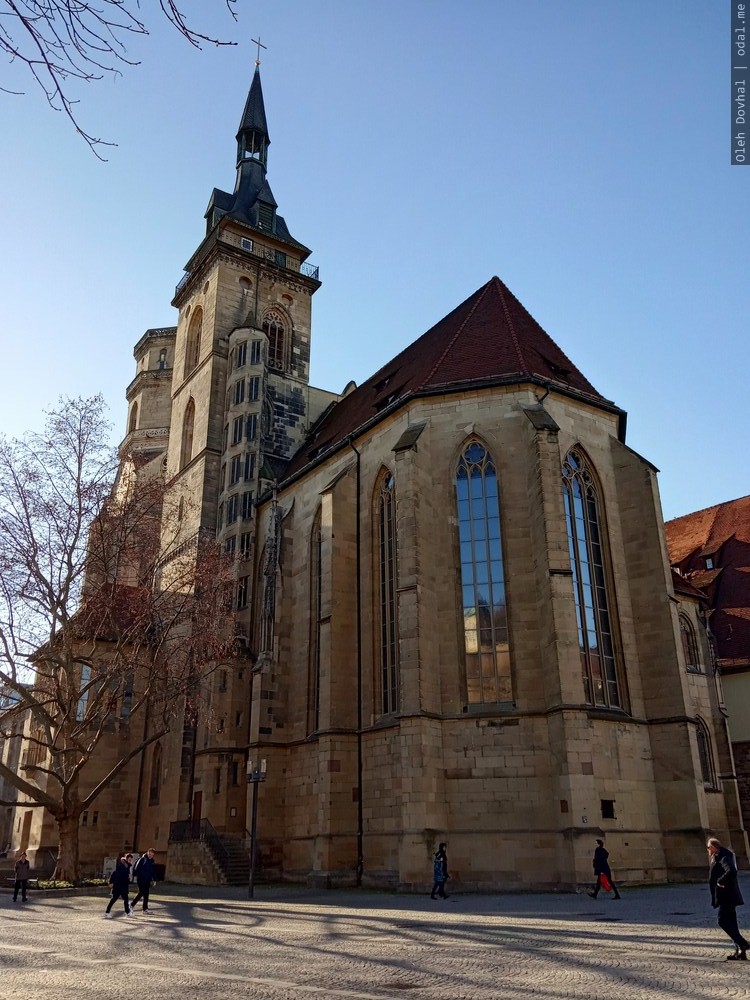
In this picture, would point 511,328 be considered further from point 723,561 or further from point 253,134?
point 253,134

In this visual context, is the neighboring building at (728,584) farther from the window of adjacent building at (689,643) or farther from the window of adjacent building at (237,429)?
the window of adjacent building at (237,429)

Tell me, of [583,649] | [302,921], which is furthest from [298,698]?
[302,921]

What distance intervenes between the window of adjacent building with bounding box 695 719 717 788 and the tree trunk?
1843 centimetres

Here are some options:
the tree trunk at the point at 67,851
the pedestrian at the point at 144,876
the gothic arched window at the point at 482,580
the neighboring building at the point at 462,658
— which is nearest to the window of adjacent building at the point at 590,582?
the neighboring building at the point at 462,658

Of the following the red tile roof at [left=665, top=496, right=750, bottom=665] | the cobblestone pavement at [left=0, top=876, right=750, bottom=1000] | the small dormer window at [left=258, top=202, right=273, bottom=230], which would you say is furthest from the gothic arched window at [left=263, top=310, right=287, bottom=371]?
the cobblestone pavement at [left=0, top=876, right=750, bottom=1000]

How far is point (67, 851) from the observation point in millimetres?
19953

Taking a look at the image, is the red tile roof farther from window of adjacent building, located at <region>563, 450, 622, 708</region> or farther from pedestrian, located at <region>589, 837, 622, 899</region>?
pedestrian, located at <region>589, 837, 622, 899</region>

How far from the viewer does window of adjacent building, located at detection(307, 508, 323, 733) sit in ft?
79.3

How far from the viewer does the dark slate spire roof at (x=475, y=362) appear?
73.9 feet

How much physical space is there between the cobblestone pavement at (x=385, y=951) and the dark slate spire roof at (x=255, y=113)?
41507mm

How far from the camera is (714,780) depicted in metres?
25.3

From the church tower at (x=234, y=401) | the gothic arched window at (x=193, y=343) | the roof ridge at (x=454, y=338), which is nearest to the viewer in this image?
the roof ridge at (x=454, y=338)

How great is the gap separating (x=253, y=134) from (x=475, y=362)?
2922 centimetres

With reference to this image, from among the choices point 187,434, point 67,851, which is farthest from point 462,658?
point 187,434
